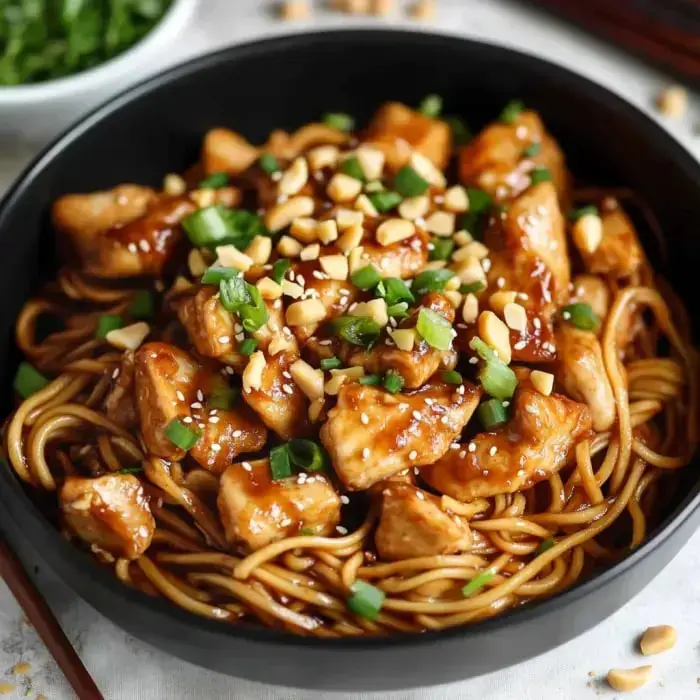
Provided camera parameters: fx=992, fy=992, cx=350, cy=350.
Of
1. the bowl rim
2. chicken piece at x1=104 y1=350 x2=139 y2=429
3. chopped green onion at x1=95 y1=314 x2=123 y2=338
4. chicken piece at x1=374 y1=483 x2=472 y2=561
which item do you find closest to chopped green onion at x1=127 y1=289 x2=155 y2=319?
chopped green onion at x1=95 y1=314 x2=123 y2=338

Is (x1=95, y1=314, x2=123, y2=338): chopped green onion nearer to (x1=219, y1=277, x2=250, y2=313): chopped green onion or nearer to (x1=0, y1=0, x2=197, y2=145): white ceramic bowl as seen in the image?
(x1=219, y1=277, x2=250, y2=313): chopped green onion

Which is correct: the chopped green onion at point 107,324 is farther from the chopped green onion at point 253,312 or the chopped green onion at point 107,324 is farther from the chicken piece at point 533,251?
the chicken piece at point 533,251

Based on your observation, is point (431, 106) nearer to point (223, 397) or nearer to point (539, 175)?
point (539, 175)

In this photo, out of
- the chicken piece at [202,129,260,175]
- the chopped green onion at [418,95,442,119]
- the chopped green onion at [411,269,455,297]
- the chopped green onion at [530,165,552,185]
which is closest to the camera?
the chopped green onion at [411,269,455,297]

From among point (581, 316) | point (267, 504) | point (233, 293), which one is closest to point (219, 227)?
point (233, 293)

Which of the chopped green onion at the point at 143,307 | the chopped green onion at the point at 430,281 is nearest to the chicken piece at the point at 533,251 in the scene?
the chopped green onion at the point at 430,281

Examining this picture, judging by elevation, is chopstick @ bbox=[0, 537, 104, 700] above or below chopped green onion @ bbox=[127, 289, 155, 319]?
below

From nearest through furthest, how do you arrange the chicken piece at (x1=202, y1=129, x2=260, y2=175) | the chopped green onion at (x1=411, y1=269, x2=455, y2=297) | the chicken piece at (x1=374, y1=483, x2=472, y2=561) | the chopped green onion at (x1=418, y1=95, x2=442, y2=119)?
the chicken piece at (x1=374, y1=483, x2=472, y2=561) < the chopped green onion at (x1=411, y1=269, x2=455, y2=297) < the chicken piece at (x1=202, y1=129, x2=260, y2=175) < the chopped green onion at (x1=418, y1=95, x2=442, y2=119)
